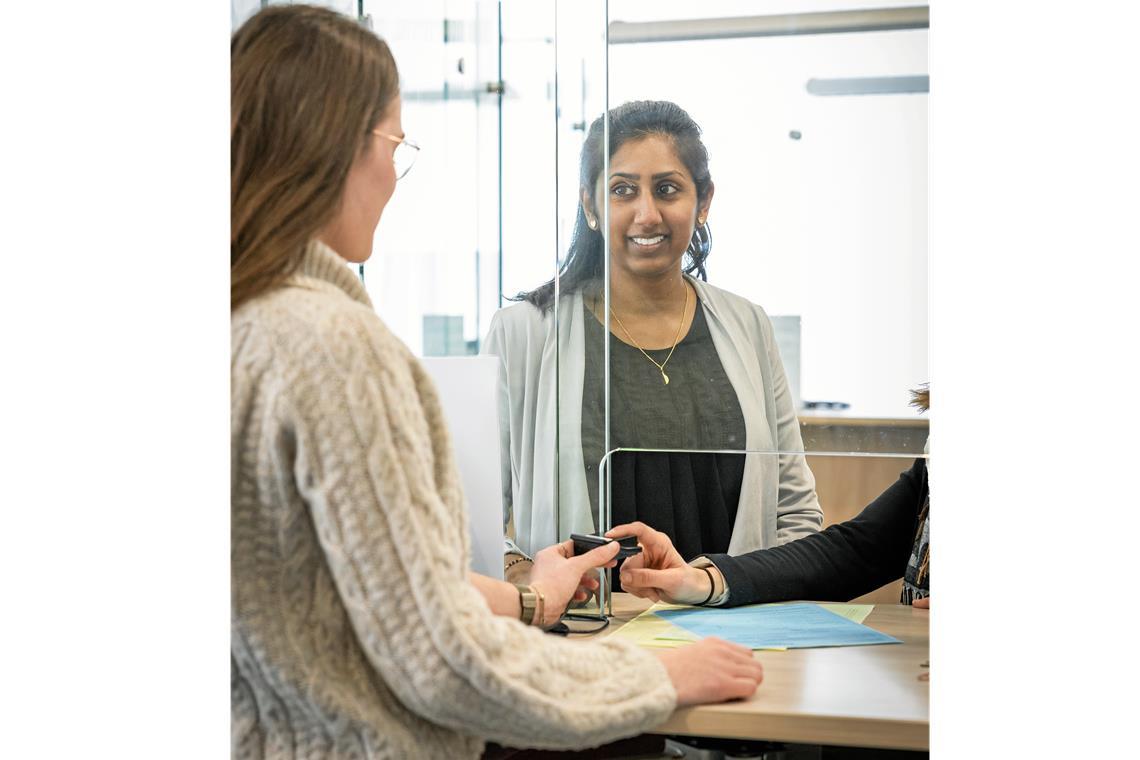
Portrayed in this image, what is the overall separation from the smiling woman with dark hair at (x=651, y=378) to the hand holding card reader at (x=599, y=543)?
0.08 ft

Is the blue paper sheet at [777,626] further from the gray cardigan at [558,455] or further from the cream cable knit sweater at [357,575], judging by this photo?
the cream cable knit sweater at [357,575]

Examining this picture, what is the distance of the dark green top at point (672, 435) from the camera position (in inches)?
44.3

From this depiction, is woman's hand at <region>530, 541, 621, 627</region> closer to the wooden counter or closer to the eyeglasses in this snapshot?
the wooden counter

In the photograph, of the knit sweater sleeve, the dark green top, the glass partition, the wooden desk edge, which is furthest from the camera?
the dark green top

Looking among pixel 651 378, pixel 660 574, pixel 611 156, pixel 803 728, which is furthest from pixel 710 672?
pixel 611 156

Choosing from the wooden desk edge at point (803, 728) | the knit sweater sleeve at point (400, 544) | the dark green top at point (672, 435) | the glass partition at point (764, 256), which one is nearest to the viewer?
the knit sweater sleeve at point (400, 544)

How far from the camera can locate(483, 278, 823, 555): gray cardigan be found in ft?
3.72

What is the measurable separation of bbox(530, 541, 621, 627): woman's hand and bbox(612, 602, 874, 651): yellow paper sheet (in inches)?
3.0

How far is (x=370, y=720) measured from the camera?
A: 0.81 meters

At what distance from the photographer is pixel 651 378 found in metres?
1.16

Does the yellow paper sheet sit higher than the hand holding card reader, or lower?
lower

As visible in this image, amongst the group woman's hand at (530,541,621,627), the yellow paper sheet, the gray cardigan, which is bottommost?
the yellow paper sheet

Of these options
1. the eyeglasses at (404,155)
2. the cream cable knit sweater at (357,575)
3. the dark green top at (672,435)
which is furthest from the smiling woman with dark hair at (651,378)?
the cream cable knit sweater at (357,575)

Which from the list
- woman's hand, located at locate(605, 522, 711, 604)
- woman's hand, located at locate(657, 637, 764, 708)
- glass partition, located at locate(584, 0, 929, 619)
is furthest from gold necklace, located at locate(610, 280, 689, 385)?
woman's hand, located at locate(657, 637, 764, 708)
